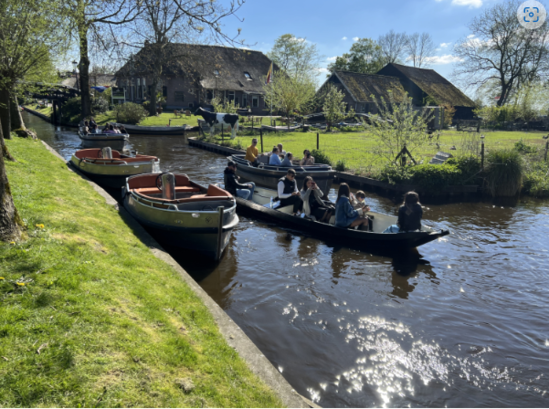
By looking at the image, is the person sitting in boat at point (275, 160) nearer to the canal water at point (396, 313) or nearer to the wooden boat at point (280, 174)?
the wooden boat at point (280, 174)

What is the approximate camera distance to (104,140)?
24.4m

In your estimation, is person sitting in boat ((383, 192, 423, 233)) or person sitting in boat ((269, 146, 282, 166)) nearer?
person sitting in boat ((383, 192, 423, 233))

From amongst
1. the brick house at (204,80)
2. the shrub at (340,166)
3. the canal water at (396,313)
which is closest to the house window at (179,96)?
the brick house at (204,80)

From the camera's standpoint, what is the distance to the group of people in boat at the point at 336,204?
9.20 m

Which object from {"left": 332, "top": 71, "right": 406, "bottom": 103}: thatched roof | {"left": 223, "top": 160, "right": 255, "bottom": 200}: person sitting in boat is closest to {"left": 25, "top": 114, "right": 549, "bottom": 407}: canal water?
{"left": 223, "top": 160, "right": 255, "bottom": 200}: person sitting in boat

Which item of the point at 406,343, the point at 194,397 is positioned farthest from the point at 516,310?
the point at 194,397

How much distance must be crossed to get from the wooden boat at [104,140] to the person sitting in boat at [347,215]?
19236mm

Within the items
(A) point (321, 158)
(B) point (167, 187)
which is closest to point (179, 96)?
(A) point (321, 158)

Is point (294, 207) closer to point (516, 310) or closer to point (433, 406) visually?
point (516, 310)

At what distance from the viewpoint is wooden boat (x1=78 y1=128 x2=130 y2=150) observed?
24312 mm

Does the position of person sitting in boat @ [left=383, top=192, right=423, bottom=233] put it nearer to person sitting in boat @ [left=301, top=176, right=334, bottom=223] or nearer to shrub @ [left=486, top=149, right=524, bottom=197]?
person sitting in boat @ [left=301, top=176, right=334, bottom=223]

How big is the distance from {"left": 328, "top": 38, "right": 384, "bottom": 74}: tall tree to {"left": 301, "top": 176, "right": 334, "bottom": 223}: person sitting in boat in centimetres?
7218

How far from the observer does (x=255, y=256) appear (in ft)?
31.0

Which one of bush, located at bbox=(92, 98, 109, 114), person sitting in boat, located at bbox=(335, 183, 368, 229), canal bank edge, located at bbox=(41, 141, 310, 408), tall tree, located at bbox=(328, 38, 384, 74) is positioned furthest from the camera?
tall tree, located at bbox=(328, 38, 384, 74)
